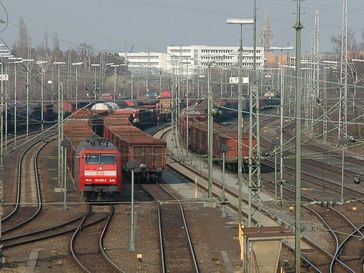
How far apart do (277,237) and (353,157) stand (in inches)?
1361

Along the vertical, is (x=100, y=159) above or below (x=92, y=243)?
above

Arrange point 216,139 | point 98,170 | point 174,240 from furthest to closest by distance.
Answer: point 216,139 → point 98,170 → point 174,240

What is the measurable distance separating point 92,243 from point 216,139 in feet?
72.5

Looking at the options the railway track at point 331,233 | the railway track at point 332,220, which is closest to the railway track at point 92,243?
the railway track at point 331,233

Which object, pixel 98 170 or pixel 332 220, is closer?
pixel 332 220

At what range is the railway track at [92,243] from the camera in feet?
61.4

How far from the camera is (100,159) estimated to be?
95.8ft

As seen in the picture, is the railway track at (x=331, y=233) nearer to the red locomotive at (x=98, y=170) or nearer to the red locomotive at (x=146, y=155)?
the red locomotive at (x=146, y=155)

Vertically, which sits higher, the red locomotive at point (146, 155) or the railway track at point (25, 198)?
the red locomotive at point (146, 155)

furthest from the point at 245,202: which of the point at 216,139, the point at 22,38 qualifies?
the point at 22,38

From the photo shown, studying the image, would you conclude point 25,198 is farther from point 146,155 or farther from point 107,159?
point 146,155

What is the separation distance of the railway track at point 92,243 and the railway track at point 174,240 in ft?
4.73

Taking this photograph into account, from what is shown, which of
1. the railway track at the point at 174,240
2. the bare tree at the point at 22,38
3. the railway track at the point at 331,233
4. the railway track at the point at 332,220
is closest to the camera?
the railway track at the point at 174,240

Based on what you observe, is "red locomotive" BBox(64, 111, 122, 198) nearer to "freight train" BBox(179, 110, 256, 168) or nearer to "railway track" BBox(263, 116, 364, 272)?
"freight train" BBox(179, 110, 256, 168)
